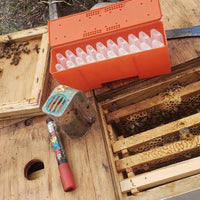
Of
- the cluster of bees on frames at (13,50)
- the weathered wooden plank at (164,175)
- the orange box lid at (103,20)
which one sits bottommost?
the weathered wooden plank at (164,175)

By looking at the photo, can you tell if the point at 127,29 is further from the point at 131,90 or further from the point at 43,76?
the point at 43,76

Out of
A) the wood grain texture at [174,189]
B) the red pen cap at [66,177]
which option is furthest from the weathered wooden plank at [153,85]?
the wood grain texture at [174,189]

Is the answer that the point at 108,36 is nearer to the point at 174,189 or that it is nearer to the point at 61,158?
the point at 61,158

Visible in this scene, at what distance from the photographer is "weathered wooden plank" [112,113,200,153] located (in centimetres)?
162

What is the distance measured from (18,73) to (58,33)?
0.51m

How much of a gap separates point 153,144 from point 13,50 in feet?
4.53

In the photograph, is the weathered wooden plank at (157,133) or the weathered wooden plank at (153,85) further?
the weathered wooden plank at (153,85)

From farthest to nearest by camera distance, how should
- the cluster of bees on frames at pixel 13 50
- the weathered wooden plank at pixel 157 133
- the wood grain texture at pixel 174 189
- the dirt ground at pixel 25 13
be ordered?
the dirt ground at pixel 25 13
the cluster of bees on frames at pixel 13 50
the weathered wooden plank at pixel 157 133
the wood grain texture at pixel 174 189

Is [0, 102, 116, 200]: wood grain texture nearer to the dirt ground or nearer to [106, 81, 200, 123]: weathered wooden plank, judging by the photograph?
[106, 81, 200, 123]: weathered wooden plank

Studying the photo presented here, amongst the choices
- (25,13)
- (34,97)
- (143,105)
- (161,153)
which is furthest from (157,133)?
(25,13)

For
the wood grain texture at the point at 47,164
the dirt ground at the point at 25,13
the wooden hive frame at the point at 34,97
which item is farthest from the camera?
the dirt ground at the point at 25,13

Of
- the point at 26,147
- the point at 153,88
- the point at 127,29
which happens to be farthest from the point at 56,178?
the point at 127,29

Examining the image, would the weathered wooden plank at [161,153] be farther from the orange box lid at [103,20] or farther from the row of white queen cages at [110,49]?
the orange box lid at [103,20]

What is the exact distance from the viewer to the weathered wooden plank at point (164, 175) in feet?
4.68
